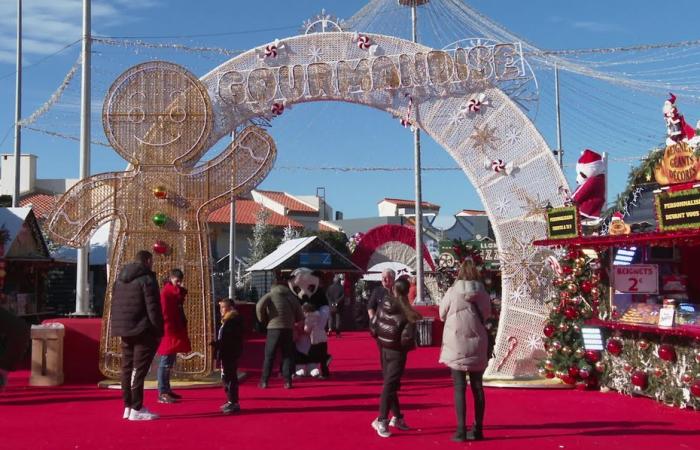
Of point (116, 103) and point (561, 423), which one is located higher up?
point (116, 103)

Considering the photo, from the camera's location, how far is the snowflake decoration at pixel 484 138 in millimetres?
10828

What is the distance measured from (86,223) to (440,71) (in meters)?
4.90

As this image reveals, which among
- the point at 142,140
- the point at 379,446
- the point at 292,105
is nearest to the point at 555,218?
the point at 292,105

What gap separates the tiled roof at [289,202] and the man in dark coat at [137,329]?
45.2 m

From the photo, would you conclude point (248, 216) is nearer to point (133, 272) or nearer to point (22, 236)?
point (22, 236)

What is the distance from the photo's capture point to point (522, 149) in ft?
35.3

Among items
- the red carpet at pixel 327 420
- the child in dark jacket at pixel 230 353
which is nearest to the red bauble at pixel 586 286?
the red carpet at pixel 327 420

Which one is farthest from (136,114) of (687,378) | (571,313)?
(687,378)

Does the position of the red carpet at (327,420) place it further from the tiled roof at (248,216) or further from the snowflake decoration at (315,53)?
the tiled roof at (248,216)

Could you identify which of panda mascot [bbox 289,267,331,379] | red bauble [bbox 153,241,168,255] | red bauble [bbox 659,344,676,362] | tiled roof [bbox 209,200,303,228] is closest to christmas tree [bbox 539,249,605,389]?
red bauble [bbox 659,344,676,362]

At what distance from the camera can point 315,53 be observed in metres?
11.1

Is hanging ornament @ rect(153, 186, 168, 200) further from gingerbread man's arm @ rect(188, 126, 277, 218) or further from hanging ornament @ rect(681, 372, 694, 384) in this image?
hanging ornament @ rect(681, 372, 694, 384)

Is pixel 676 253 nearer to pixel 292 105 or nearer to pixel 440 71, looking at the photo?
pixel 440 71

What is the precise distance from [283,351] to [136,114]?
3.55 metres
